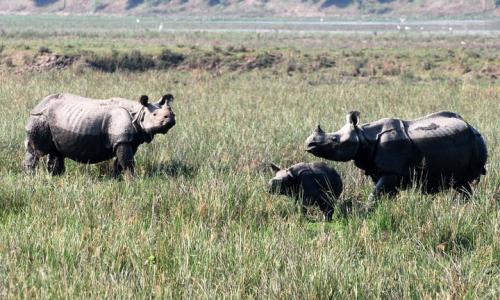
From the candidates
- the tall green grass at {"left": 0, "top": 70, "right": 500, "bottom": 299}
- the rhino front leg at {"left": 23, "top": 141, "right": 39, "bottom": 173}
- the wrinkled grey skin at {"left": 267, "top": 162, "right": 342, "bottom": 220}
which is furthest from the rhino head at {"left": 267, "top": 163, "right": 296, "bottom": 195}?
the rhino front leg at {"left": 23, "top": 141, "right": 39, "bottom": 173}

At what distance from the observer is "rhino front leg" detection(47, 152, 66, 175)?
9539 mm

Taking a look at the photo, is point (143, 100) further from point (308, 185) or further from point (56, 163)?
point (308, 185)

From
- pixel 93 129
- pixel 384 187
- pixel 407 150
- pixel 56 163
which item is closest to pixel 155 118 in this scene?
pixel 93 129

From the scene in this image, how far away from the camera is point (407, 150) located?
7684 millimetres

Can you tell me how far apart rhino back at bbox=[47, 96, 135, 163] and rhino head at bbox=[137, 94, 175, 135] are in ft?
0.51

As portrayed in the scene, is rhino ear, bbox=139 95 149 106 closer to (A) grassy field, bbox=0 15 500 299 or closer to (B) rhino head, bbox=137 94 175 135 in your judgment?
(B) rhino head, bbox=137 94 175 135

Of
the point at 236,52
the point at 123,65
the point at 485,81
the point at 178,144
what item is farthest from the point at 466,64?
the point at 178,144

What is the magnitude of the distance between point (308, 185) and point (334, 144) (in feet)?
1.42

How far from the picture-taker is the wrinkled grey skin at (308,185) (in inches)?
295

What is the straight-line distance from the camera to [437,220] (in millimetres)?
6734

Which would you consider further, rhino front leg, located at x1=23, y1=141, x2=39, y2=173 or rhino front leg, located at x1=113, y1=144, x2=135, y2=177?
rhino front leg, located at x1=23, y1=141, x2=39, y2=173

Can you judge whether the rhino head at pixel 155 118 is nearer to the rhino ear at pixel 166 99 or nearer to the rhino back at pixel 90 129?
the rhino ear at pixel 166 99

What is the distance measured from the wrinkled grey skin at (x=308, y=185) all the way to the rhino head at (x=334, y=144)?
179 millimetres

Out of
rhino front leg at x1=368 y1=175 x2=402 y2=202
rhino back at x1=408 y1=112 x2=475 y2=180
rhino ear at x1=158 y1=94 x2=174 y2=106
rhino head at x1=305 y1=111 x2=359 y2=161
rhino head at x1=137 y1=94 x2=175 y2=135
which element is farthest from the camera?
rhino ear at x1=158 y1=94 x2=174 y2=106
